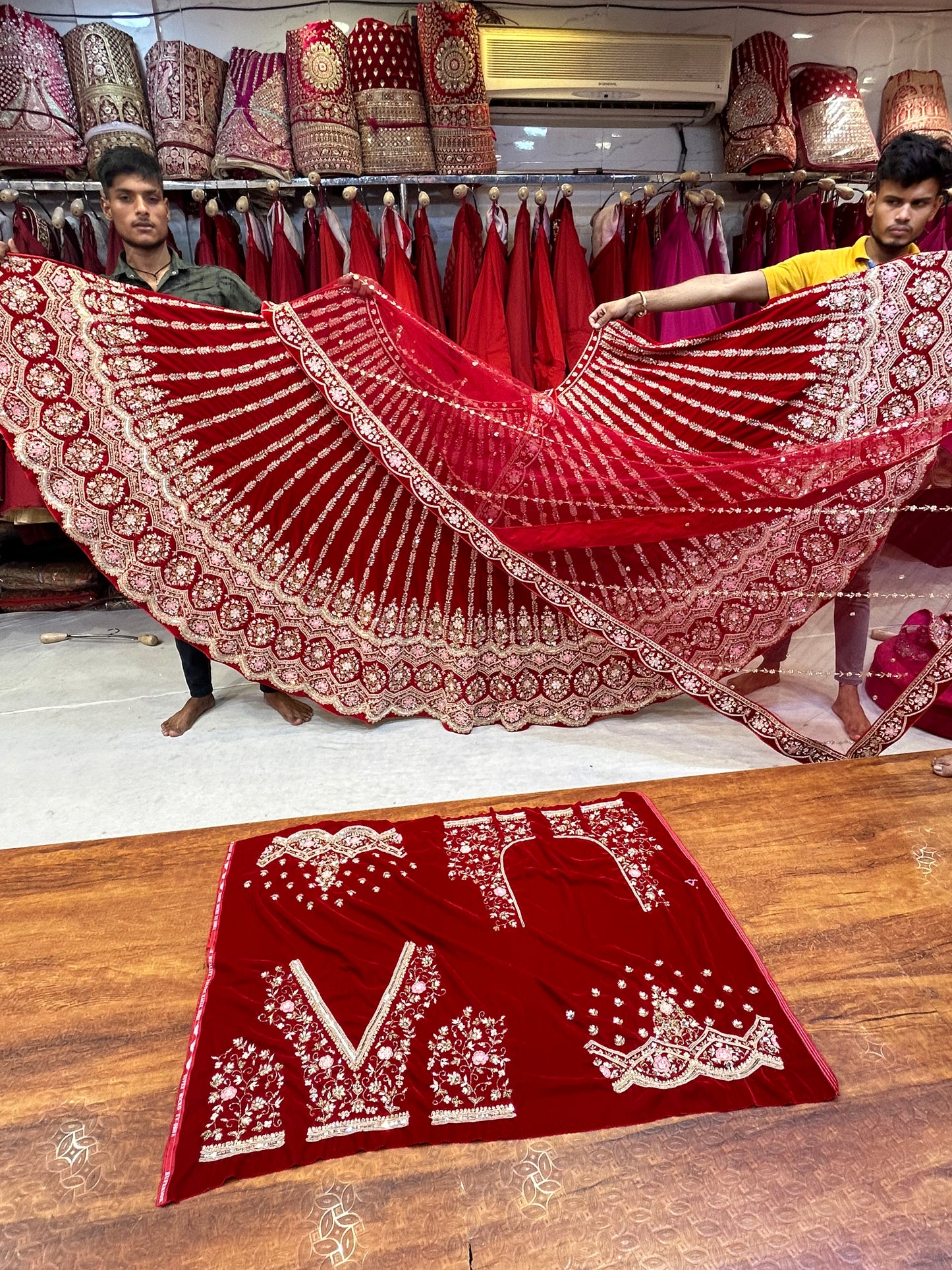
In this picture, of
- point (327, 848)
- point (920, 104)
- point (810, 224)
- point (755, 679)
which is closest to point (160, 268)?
point (327, 848)

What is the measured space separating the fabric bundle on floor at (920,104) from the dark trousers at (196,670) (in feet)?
9.71

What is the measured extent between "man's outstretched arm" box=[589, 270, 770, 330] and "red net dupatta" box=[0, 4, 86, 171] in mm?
1903

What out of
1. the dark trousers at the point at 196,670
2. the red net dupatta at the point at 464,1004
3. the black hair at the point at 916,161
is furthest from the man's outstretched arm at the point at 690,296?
the dark trousers at the point at 196,670

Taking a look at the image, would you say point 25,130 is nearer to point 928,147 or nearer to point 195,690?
point 195,690

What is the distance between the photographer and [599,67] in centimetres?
262

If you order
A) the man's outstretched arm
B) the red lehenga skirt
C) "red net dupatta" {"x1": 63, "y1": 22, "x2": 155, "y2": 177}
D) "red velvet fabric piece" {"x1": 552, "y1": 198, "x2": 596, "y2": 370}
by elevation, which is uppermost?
"red net dupatta" {"x1": 63, "y1": 22, "x2": 155, "y2": 177}

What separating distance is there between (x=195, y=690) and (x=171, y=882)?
3.03 feet

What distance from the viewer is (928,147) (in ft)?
5.10

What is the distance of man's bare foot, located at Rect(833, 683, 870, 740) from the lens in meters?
1.60

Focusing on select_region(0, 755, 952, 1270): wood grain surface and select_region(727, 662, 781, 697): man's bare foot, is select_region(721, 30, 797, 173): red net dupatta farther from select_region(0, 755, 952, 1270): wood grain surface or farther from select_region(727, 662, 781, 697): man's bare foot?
select_region(0, 755, 952, 1270): wood grain surface

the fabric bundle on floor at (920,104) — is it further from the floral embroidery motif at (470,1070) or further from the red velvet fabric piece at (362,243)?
the floral embroidery motif at (470,1070)

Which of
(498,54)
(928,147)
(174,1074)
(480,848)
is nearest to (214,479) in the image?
(480,848)

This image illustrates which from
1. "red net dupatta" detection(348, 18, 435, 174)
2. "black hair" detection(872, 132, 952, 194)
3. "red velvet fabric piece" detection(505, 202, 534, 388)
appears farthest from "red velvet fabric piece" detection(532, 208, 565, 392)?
"black hair" detection(872, 132, 952, 194)

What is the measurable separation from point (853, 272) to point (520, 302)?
110 centimetres
